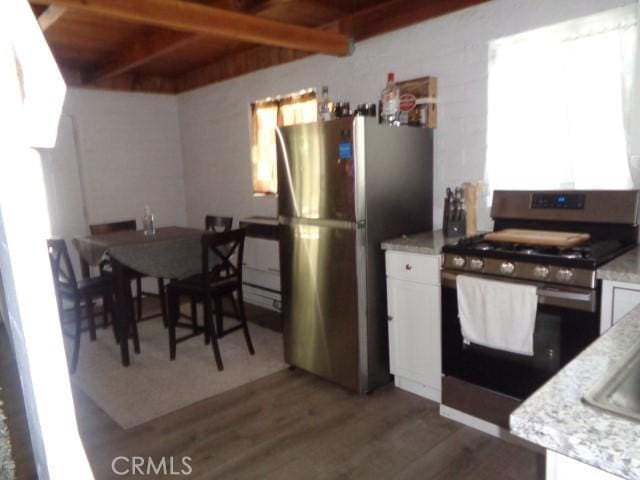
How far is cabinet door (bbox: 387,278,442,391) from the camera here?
2385 millimetres

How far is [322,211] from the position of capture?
260cm

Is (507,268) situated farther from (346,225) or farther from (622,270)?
(346,225)

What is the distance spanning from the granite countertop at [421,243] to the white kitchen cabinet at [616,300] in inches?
29.1

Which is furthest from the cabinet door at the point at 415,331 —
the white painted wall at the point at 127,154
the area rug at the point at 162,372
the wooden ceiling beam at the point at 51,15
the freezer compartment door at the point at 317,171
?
the white painted wall at the point at 127,154

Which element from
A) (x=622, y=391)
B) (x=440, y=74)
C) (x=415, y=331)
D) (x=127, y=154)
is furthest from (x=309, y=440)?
(x=127, y=154)

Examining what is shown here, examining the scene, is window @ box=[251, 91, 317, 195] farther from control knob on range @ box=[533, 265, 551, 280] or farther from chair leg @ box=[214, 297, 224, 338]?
control knob on range @ box=[533, 265, 551, 280]

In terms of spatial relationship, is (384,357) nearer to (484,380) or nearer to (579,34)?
(484,380)

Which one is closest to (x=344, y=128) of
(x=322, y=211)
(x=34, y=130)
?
(x=322, y=211)

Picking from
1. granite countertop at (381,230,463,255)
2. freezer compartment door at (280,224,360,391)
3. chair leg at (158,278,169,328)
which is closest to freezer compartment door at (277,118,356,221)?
freezer compartment door at (280,224,360,391)

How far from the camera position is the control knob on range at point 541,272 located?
188 centimetres

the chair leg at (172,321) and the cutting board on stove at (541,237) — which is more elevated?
the cutting board on stove at (541,237)

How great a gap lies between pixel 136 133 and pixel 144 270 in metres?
2.42

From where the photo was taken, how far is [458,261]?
2174 mm

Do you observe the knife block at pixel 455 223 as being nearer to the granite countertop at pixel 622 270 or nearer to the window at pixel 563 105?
the window at pixel 563 105
